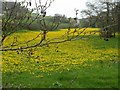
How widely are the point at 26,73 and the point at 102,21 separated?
9.20 metres

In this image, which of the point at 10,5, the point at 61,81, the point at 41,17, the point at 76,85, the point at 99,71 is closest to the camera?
the point at 41,17

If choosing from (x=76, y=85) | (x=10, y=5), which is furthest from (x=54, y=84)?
(x=10, y=5)

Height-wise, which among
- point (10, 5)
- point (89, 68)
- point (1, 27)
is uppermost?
point (10, 5)

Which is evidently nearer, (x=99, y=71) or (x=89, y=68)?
(x=99, y=71)

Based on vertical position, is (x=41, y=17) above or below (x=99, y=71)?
above

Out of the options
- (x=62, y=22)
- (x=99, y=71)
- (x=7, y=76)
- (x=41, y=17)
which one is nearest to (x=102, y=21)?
(x=62, y=22)

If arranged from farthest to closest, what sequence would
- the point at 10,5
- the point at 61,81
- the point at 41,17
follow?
the point at 61,81
the point at 10,5
the point at 41,17

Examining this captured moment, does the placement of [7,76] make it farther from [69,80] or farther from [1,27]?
[1,27]

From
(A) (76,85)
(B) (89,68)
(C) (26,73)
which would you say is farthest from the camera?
(B) (89,68)

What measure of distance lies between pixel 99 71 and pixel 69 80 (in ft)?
7.71

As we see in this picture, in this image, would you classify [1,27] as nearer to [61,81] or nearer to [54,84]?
[54,84]

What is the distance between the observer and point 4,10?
290 centimetres

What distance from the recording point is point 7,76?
1105cm

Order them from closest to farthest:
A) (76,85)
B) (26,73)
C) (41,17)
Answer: (41,17)
(76,85)
(26,73)
